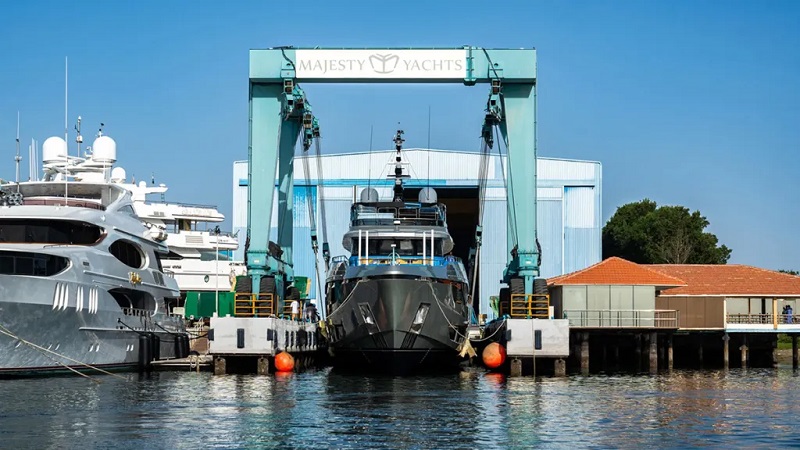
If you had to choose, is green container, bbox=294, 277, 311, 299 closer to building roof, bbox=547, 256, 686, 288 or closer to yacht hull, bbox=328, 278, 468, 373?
building roof, bbox=547, 256, 686, 288

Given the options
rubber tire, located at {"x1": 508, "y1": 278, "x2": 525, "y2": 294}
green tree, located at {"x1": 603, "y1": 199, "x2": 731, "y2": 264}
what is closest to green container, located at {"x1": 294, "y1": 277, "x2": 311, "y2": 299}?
rubber tire, located at {"x1": 508, "y1": 278, "x2": 525, "y2": 294}

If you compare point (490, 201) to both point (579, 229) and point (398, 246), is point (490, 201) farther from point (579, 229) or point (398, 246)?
point (398, 246)

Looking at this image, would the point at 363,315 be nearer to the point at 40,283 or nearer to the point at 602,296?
the point at 40,283

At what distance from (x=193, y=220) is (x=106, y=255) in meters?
23.2

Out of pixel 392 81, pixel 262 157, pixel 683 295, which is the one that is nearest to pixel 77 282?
pixel 262 157

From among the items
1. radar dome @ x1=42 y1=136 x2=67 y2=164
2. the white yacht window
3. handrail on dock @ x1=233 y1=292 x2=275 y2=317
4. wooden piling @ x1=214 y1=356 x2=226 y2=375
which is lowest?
wooden piling @ x1=214 y1=356 x2=226 y2=375

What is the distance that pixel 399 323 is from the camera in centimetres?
3712

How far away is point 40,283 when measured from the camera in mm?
36969

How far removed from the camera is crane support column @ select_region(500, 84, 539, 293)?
4306cm

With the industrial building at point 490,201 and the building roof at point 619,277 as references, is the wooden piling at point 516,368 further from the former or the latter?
the industrial building at point 490,201

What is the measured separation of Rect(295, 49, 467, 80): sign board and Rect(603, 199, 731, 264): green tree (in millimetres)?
57840

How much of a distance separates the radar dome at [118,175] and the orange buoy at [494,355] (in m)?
25.7

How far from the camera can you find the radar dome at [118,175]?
58.0 metres

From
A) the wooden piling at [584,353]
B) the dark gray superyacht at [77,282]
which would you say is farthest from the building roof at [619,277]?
the dark gray superyacht at [77,282]
